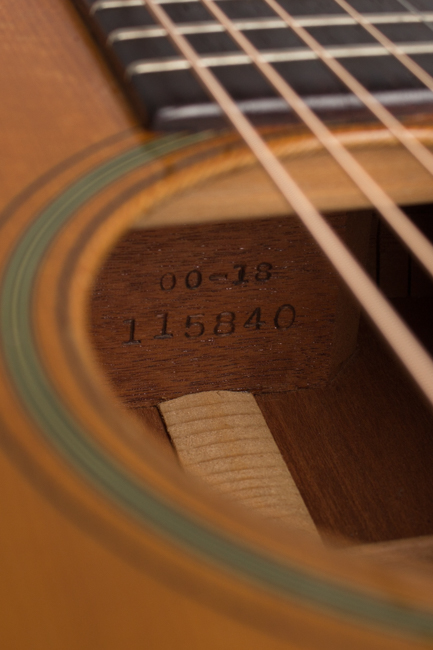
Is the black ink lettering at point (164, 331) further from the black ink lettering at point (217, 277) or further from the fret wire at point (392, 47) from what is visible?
the fret wire at point (392, 47)

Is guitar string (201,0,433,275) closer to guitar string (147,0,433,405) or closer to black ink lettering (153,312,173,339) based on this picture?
guitar string (147,0,433,405)

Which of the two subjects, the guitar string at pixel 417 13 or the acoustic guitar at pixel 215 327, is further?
the guitar string at pixel 417 13

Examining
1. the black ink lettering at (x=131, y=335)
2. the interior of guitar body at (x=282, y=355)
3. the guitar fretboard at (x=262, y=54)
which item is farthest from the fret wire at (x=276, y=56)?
the black ink lettering at (x=131, y=335)

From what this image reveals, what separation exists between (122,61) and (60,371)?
11.9 inches

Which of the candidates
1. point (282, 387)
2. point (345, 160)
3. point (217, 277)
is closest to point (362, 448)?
point (282, 387)

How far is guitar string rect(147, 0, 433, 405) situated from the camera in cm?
36

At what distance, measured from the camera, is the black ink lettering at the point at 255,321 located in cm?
76

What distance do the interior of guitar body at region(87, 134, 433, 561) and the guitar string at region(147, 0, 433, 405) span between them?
16 cm

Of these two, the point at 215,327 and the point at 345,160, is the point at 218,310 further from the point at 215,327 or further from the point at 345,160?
the point at 345,160

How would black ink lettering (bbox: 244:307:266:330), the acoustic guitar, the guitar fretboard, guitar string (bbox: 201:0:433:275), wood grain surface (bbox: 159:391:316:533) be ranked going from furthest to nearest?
black ink lettering (bbox: 244:307:266:330), wood grain surface (bbox: 159:391:316:533), the guitar fretboard, guitar string (bbox: 201:0:433:275), the acoustic guitar

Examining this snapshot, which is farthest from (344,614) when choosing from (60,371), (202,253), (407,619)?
(202,253)

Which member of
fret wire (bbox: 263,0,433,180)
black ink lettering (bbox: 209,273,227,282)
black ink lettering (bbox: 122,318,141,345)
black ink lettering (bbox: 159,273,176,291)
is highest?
fret wire (bbox: 263,0,433,180)

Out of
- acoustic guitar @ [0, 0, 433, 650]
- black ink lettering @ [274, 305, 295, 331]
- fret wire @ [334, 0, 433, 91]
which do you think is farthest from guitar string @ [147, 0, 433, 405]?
black ink lettering @ [274, 305, 295, 331]

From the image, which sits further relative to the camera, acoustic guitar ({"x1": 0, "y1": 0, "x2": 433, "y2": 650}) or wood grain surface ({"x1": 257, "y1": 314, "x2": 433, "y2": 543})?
wood grain surface ({"x1": 257, "y1": 314, "x2": 433, "y2": 543})
